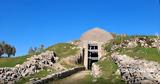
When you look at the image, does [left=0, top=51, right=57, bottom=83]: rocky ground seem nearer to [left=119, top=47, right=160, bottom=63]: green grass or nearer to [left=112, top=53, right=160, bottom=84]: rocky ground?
[left=119, top=47, right=160, bottom=63]: green grass

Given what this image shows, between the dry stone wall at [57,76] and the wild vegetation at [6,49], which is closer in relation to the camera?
the dry stone wall at [57,76]

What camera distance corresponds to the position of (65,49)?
68250 mm

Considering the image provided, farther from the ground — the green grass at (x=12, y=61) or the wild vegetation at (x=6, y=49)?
the wild vegetation at (x=6, y=49)

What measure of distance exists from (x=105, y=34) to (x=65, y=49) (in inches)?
321

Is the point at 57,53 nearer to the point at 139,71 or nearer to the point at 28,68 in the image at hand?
the point at 28,68

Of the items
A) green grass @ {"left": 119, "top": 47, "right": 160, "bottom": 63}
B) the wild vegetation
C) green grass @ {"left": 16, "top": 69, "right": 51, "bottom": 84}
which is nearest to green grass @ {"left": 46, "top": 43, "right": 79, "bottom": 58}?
green grass @ {"left": 16, "top": 69, "right": 51, "bottom": 84}

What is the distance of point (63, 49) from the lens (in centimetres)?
6819

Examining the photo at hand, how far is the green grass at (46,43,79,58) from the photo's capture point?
65625 millimetres

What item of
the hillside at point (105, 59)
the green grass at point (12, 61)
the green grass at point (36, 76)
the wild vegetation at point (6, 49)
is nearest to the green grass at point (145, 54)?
the hillside at point (105, 59)

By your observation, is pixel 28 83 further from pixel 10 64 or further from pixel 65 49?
pixel 65 49

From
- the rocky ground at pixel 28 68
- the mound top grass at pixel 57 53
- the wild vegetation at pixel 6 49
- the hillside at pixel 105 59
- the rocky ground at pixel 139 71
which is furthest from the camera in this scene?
the wild vegetation at pixel 6 49

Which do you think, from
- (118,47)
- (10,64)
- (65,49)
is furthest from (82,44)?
(10,64)

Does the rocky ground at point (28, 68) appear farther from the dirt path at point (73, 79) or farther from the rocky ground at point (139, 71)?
the rocky ground at point (139, 71)

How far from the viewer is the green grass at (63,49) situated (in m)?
65.6
